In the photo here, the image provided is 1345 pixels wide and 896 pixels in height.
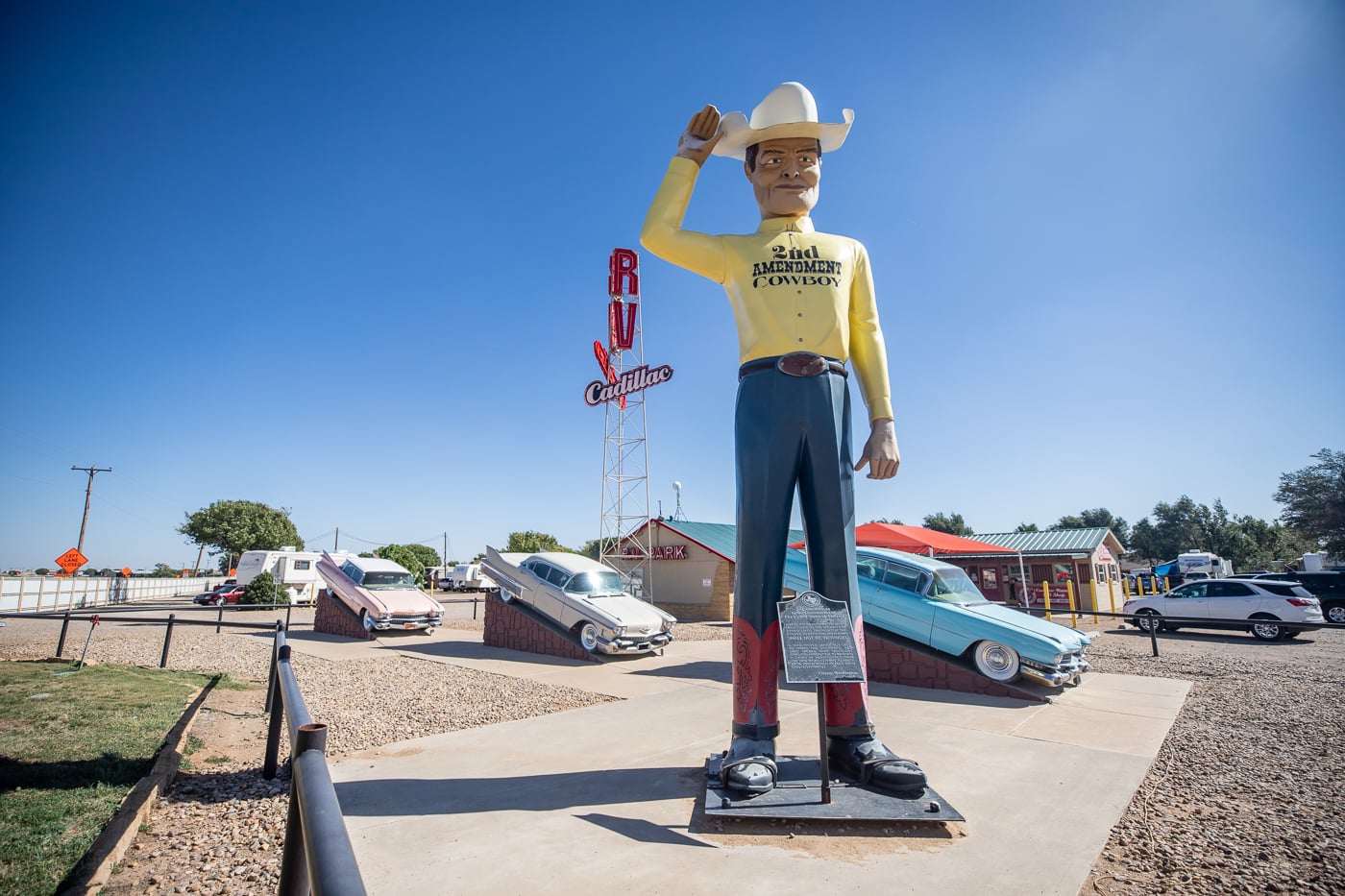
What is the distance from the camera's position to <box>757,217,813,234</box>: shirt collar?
15.2 ft

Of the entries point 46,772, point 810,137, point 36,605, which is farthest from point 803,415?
point 36,605

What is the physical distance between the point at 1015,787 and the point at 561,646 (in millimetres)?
8583

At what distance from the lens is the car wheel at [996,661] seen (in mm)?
7574

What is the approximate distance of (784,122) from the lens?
4.53 m

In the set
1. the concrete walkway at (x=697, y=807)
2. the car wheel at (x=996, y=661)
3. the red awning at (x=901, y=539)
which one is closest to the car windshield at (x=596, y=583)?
the concrete walkway at (x=697, y=807)

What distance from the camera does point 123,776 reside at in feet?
13.7

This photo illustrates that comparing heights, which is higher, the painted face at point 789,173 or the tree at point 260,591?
the painted face at point 789,173

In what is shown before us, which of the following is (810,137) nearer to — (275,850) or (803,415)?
(803,415)

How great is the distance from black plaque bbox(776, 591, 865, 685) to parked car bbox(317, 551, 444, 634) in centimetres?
1238

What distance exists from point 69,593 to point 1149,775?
142 feet

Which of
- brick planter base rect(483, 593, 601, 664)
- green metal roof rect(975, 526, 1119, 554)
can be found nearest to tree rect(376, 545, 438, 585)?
brick planter base rect(483, 593, 601, 664)

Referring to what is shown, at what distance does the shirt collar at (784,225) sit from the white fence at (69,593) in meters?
33.9

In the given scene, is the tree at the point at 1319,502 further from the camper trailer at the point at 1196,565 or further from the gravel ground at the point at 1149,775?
the gravel ground at the point at 1149,775

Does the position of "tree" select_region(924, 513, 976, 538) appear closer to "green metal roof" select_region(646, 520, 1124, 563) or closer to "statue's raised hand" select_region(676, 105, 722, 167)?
"green metal roof" select_region(646, 520, 1124, 563)
